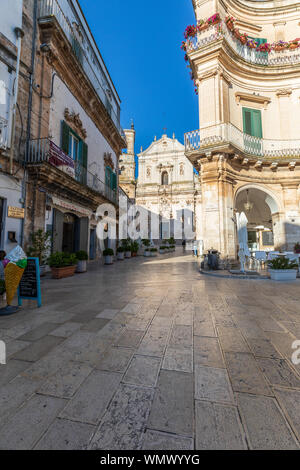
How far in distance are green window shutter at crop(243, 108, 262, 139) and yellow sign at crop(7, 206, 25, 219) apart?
39.6 feet

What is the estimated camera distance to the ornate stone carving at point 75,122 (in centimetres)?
1017

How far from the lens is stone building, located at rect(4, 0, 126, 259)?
7.64 metres

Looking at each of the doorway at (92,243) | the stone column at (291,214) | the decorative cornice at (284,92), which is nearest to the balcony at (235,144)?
the stone column at (291,214)

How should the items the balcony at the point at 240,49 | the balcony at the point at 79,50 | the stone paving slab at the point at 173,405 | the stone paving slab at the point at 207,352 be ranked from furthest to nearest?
the balcony at the point at 240,49, the balcony at the point at 79,50, the stone paving slab at the point at 207,352, the stone paving slab at the point at 173,405

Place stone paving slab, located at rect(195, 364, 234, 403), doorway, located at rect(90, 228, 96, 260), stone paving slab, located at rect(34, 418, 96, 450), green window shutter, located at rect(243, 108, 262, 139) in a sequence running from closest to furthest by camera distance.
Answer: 1. stone paving slab, located at rect(34, 418, 96, 450)
2. stone paving slab, located at rect(195, 364, 234, 403)
3. green window shutter, located at rect(243, 108, 262, 139)
4. doorway, located at rect(90, 228, 96, 260)

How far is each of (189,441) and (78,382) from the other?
39.9 inches

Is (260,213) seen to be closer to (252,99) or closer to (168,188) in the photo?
(252,99)

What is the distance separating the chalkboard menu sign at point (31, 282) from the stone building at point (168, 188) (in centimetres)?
3188

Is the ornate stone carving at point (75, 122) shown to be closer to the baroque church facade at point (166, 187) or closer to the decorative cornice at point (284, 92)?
the decorative cornice at point (284, 92)

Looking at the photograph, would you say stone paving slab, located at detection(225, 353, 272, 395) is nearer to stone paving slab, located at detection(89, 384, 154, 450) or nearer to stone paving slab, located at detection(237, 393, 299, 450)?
stone paving slab, located at detection(237, 393, 299, 450)

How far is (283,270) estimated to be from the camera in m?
6.75

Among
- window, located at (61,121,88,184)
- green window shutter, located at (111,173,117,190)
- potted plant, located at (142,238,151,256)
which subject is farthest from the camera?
potted plant, located at (142,238,151,256)

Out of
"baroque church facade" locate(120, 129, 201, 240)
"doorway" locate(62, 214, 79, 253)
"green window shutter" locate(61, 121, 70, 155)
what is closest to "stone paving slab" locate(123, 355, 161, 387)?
"doorway" locate(62, 214, 79, 253)
